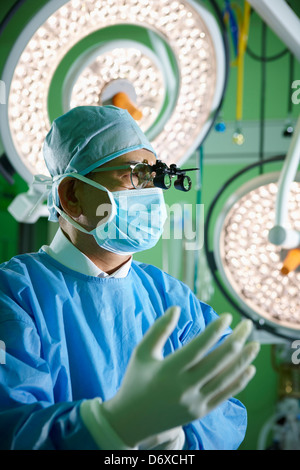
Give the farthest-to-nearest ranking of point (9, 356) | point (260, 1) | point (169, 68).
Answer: point (260, 1)
point (169, 68)
point (9, 356)

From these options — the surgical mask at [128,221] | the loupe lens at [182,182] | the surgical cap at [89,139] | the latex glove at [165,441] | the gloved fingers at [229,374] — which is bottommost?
the latex glove at [165,441]

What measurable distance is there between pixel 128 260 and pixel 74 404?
47 cm

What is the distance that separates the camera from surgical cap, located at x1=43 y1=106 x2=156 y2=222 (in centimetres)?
114

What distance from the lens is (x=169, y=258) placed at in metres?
3.12

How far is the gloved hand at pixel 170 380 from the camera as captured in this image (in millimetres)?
703

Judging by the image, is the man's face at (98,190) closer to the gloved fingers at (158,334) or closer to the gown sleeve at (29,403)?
the gown sleeve at (29,403)

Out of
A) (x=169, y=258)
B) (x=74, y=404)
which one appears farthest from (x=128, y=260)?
(x=169, y=258)

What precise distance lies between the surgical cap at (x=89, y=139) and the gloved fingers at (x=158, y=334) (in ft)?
1.72

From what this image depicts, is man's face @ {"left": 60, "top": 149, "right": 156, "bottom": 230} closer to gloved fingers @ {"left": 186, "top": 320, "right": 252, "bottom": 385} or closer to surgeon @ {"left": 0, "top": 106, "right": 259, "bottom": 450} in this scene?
surgeon @ {"left": 0, "top": 106, "right": 259, "bottom": 450}

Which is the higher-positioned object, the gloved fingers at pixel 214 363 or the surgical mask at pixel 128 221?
the surgical mask at pixel 128 221

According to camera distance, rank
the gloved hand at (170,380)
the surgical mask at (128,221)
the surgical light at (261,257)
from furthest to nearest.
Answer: the surgical light at (261,257)
the surgical mask at (128,221)
the gloved hand at (170,380)

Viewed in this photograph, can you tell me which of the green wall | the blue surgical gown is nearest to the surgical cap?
the blue surgical gown

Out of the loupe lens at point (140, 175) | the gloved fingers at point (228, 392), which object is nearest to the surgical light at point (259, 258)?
the loupe lens at point (140, 175)

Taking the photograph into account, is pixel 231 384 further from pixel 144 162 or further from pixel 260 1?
pixel 260 1
